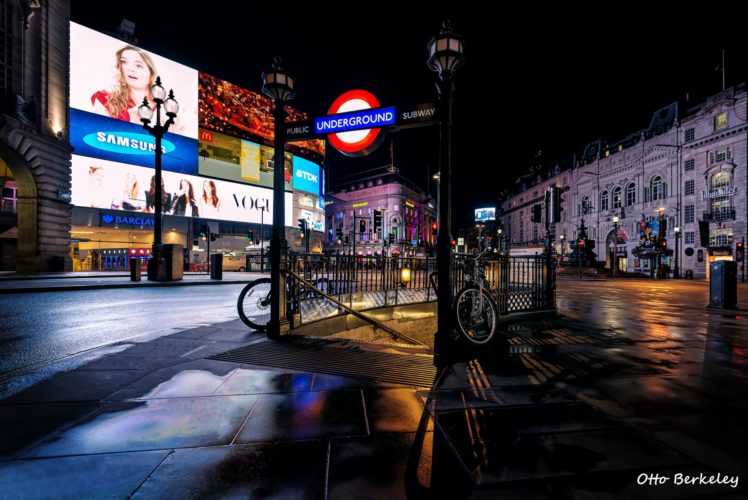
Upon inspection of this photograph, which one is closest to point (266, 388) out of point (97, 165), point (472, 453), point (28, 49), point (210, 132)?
point (472, 453)

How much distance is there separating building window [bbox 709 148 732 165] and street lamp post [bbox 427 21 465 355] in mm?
49667

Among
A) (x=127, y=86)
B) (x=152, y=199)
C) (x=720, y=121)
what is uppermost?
(x=127, y=86)

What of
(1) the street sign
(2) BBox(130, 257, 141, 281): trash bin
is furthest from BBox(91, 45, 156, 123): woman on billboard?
(1) the street sign

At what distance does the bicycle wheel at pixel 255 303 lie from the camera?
20.6ft

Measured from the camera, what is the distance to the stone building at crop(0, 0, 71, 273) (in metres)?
18.6

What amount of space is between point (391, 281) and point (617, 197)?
5757cm

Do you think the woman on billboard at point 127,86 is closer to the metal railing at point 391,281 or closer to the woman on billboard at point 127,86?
the woman on billboard at point 127,86

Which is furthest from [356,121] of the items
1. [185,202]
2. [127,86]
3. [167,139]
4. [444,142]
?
[127,86]

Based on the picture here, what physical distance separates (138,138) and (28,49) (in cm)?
1470

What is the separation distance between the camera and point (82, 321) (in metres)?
6.57

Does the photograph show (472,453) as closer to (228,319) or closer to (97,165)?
(228,319)

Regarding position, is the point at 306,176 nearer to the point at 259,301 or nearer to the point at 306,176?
the point at 306,176

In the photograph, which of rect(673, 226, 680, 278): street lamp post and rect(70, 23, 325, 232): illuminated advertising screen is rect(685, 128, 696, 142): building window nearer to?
rect(673, 226, 680, 278): street lamp post

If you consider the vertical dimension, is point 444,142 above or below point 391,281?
above
